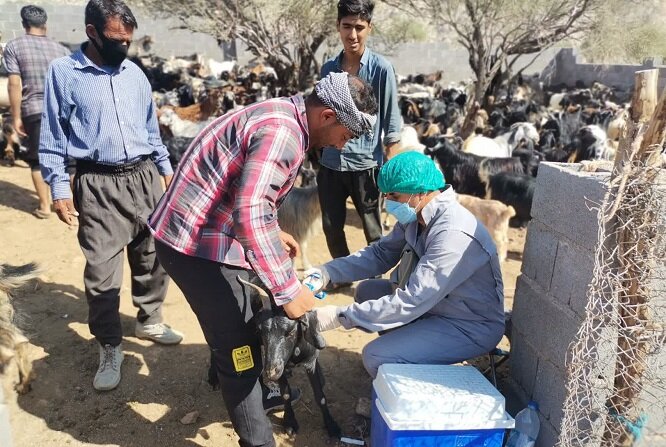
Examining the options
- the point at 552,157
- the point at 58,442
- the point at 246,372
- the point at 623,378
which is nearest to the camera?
the point at 623,378

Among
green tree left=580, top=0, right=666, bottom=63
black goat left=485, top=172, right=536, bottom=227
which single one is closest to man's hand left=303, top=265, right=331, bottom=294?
black goat left=485, top=172, right=536, bottom=227

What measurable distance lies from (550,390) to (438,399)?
57cm

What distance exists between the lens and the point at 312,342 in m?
2.30

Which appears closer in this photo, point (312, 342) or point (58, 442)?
point (312, 342)

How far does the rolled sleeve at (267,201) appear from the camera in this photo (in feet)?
5.89

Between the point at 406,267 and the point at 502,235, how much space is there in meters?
2.87

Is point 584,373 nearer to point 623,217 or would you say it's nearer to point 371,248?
point 623,217

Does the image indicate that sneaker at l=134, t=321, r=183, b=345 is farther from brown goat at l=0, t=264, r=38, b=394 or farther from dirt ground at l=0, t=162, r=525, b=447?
brown goat at l=0, t=264, r=38, b=394

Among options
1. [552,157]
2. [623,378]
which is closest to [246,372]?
[623,378]

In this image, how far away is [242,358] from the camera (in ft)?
7.15

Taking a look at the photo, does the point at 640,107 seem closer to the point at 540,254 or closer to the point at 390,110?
the point at 540,254

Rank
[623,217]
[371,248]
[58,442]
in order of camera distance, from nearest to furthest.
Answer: [623,217] < [58,442] < [371,248]

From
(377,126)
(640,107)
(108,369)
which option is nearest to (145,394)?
(108,369)

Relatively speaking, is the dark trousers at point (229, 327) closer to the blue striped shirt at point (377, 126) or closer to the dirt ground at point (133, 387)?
the dirt ground at point (133, 387)
